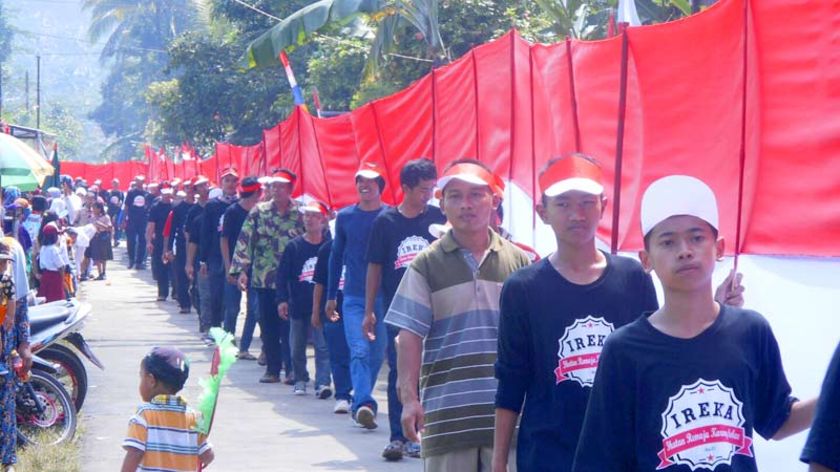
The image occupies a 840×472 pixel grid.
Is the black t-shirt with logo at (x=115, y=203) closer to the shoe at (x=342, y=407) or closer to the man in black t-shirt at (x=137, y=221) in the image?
the man in black t-shirt at (x=137, y=221)

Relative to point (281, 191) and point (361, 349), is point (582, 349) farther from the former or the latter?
point (281, 191)

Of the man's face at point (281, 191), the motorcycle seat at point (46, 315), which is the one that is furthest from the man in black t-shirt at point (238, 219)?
the motorcycle seat at point (46, 315)

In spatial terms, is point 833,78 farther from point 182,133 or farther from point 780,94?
point 182,133

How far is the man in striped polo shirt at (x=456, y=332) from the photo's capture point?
550 cm

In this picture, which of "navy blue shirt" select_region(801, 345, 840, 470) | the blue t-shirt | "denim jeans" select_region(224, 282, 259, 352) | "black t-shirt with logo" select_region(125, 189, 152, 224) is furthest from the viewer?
"black t-shirt with logo" select_region(125, 189, 152, 224)

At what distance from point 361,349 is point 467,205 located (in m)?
4.42

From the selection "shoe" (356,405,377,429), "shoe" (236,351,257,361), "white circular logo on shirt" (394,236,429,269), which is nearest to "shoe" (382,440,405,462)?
"shoe" (356,405,377,429)

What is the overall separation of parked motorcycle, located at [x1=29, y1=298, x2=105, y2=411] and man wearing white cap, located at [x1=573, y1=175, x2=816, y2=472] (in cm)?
694

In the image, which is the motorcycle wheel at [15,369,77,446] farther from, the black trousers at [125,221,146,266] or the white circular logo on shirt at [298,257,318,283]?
the black trousers at [125,221,146,266]

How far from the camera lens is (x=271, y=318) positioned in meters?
13.8

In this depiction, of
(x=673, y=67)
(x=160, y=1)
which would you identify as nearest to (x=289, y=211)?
(x=673, y=67)

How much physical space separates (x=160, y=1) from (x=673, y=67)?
73840mm

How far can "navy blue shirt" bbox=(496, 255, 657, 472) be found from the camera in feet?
15.4

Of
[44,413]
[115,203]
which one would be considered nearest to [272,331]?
[44,413]
